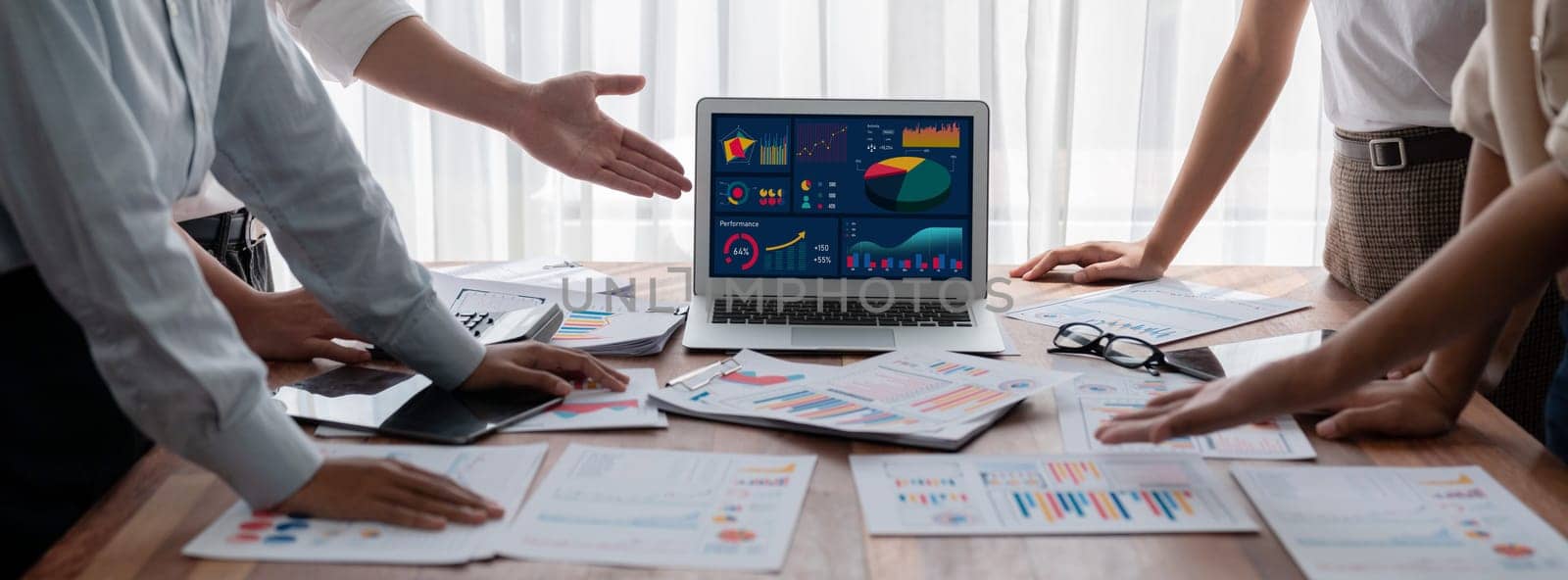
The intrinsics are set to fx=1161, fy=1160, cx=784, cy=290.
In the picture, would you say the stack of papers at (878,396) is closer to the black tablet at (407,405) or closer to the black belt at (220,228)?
the black tablet at (407,405)

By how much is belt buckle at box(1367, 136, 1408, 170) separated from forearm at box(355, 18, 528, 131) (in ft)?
3.87

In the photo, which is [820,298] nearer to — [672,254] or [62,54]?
[62,54]

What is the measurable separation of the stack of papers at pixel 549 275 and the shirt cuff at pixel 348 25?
13.5 inches

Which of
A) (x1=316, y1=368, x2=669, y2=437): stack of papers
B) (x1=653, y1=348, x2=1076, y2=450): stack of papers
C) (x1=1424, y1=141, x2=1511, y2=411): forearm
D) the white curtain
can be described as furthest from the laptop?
the white curtain

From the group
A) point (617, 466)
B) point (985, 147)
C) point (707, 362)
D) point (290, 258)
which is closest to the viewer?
point (617, 466)

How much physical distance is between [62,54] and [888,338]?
90 centimetres

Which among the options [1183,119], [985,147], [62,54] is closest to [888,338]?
[985,147]

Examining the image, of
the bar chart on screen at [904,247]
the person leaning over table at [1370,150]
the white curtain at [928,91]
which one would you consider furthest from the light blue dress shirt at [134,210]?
the white curtain at [928,91]

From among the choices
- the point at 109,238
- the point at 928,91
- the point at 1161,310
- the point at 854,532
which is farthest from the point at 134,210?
the point at 928,91

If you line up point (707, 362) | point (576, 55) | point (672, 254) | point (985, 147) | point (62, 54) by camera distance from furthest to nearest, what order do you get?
point (672, 254) < point (576, 55) < point (985, 147) < point (707, 362) < point (62, 54)

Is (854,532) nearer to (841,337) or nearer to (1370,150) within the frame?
(841,337)

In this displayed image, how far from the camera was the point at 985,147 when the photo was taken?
152cm

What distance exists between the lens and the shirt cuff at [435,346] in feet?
3.89

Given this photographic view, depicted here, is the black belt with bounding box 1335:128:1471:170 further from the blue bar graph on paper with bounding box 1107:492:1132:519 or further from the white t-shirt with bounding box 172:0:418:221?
the white t-shirt with bounding box 172:0:418:221
